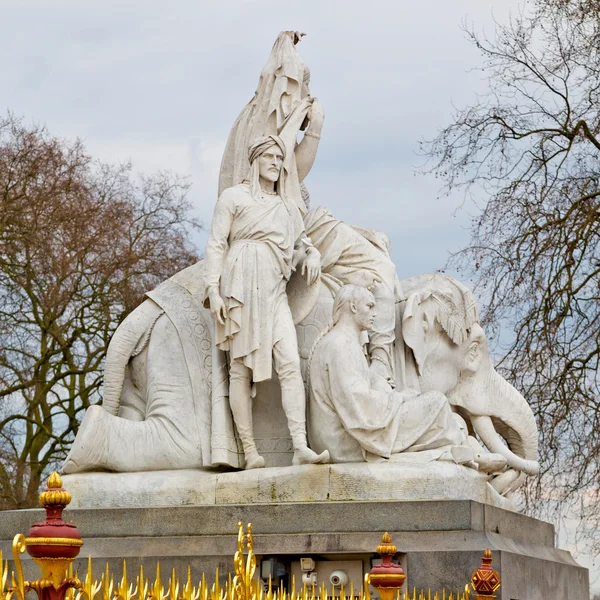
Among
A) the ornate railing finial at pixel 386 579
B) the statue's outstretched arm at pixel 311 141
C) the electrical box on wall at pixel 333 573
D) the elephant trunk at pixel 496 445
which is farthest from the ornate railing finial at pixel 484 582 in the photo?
the statue's outstretched arm at pixel 311 141

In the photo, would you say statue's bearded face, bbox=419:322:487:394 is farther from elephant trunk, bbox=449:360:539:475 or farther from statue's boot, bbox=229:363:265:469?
statue's boot, bbox=229:363:265:469

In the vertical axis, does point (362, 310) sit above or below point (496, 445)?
above

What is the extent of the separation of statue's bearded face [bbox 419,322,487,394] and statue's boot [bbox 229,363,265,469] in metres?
1.38

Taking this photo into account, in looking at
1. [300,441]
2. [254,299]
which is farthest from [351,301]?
[300,441]

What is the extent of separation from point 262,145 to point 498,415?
8.85 feet

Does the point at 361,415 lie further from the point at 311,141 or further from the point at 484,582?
the point at 484,582

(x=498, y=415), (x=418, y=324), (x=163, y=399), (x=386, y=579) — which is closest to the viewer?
(x=386, y=579)

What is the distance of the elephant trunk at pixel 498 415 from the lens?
40.7 feet

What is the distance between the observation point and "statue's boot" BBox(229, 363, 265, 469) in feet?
37.0

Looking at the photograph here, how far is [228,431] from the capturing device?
11391 mm

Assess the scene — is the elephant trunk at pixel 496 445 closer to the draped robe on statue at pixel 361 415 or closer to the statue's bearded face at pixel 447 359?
the statue's bearded face at pixel 447 359

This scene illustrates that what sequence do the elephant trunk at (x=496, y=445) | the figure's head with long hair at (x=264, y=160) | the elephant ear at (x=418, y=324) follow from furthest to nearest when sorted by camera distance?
the elephant trunk at (x=496, y=445) → the elephant ear at (x=418, y=324) → the figure's head with long hair at (x=264, y=160)

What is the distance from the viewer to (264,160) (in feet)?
38.7

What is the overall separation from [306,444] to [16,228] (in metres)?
10.8
